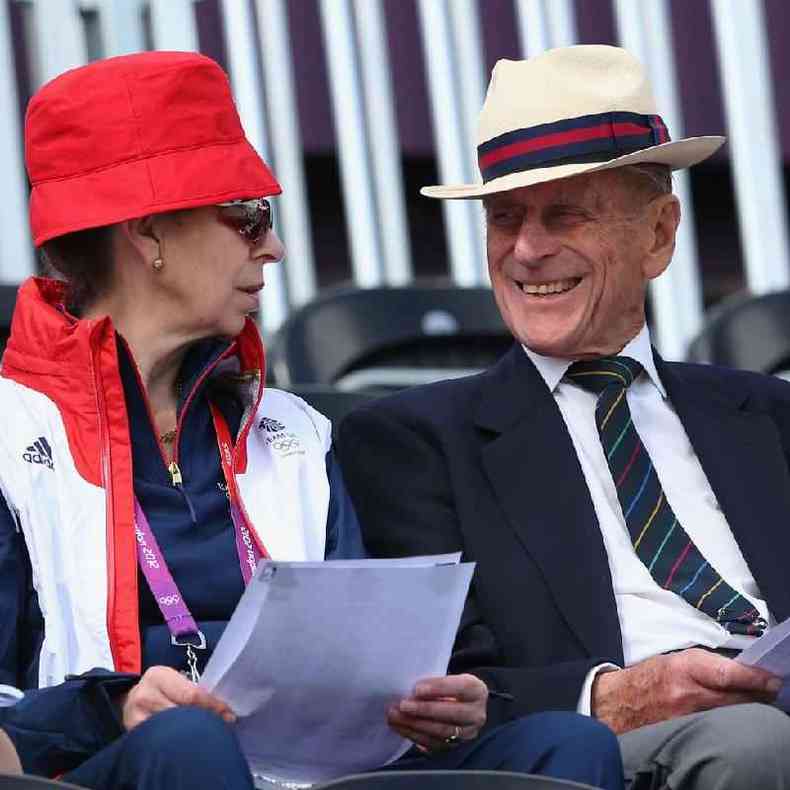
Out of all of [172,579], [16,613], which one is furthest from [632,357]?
[16,613]

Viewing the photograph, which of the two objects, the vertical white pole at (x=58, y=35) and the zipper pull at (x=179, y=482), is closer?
the zipper pull at (x=179, y=482)

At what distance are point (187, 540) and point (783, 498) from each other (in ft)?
3.65

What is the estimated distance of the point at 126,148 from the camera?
11.0 ft

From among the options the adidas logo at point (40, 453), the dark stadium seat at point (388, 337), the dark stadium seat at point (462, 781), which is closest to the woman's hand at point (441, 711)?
the dark stadium seat at point (462, 781)

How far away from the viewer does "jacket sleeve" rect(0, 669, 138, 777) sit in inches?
115

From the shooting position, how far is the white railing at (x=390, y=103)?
19.0ft

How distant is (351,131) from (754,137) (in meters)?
1.29

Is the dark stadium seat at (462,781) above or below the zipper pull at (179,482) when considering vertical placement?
below

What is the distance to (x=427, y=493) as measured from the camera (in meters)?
3.69

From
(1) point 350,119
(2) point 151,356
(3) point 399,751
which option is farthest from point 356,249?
(3) point 399,751

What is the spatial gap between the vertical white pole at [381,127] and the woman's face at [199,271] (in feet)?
9.23

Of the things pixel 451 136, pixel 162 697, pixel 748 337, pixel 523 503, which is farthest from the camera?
pixel 451 136

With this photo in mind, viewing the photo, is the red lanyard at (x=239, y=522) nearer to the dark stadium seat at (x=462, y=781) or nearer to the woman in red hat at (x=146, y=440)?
the woman in red hat at (x=146, y=440)

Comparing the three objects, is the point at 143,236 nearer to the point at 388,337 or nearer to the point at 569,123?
the point at 569,123
